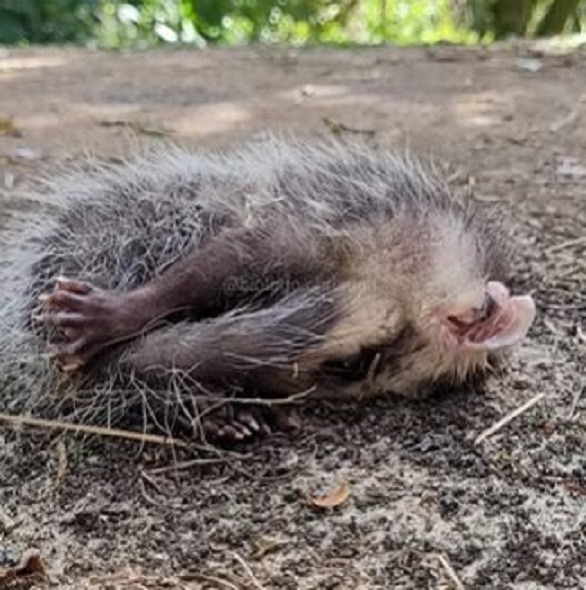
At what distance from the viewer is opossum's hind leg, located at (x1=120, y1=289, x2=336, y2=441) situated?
2.38 m

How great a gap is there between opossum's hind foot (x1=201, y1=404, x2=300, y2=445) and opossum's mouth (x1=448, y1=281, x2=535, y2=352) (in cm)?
33

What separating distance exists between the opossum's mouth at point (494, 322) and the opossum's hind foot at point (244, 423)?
328 mm

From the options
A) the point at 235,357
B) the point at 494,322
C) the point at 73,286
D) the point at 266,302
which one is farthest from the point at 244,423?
the point at 494,322

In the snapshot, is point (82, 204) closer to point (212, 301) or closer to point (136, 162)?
point (136, 162)

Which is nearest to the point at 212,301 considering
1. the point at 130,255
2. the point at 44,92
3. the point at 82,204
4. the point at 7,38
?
the point at 130,255

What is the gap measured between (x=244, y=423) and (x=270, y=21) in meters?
8.15

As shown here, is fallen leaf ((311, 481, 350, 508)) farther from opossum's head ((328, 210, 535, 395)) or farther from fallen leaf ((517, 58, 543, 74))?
fallen leaf ((517, 58, 543, 74))

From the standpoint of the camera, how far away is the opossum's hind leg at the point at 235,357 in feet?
7.82

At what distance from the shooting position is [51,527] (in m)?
2.08

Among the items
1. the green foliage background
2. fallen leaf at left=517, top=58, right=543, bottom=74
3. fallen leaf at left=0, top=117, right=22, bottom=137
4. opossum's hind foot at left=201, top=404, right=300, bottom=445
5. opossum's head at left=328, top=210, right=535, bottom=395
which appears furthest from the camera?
the green foliage background

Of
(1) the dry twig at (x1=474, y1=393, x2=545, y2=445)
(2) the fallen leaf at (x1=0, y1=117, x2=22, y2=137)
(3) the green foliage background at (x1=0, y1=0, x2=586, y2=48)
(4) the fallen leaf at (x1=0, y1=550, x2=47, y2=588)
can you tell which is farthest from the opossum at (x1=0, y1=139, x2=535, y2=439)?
(3) the green foliage background at (x1=0, y1=0, x2=586, y2=48)

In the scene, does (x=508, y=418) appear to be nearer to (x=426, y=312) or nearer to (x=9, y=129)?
(x=426, y=312)

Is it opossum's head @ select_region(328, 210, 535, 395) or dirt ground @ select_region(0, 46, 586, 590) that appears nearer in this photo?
dirt ground @ select_region(0, 46, 586, 590)

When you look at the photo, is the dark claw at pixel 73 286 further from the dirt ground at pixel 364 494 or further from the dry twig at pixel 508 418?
the dry twig at pixel 508 418
